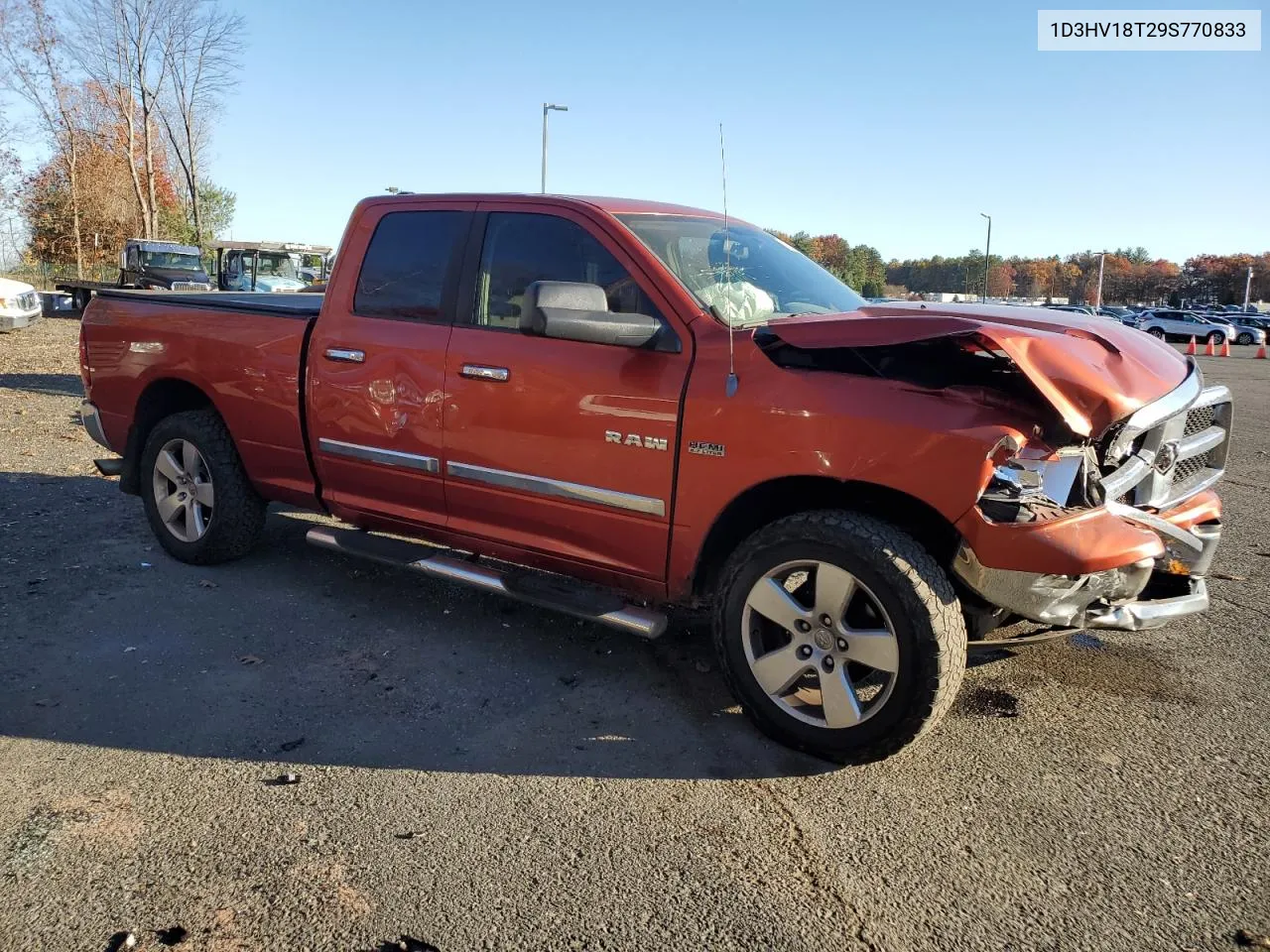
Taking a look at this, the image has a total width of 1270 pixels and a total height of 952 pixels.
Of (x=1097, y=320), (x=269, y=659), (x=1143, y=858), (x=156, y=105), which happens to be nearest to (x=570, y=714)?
(x=269, y=659)

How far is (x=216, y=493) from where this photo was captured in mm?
5066

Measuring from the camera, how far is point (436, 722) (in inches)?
139

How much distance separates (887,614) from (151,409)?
448cm

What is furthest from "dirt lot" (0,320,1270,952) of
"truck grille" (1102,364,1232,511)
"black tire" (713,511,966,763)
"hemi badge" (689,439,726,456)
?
"hemi badge" (689,439,726,456)

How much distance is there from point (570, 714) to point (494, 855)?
94cm

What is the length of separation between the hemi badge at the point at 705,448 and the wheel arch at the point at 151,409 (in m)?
3.26

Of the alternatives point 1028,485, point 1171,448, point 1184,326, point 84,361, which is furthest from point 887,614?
point 1184,326

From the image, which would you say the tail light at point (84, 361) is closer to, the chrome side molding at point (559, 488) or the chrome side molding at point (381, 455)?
the chrome side molding at point (381, 455)

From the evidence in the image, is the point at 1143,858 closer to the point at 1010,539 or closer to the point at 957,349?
the point at 1010,539

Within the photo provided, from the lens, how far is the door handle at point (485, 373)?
3926 mm

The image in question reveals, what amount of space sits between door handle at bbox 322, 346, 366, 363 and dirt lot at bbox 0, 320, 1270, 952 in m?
1.27

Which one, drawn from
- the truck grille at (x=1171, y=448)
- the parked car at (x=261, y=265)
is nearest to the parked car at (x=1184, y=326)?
the parked car at (x=261, y=265)

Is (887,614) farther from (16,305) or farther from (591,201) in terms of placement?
(16,305)

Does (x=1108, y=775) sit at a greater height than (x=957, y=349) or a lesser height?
lesser
